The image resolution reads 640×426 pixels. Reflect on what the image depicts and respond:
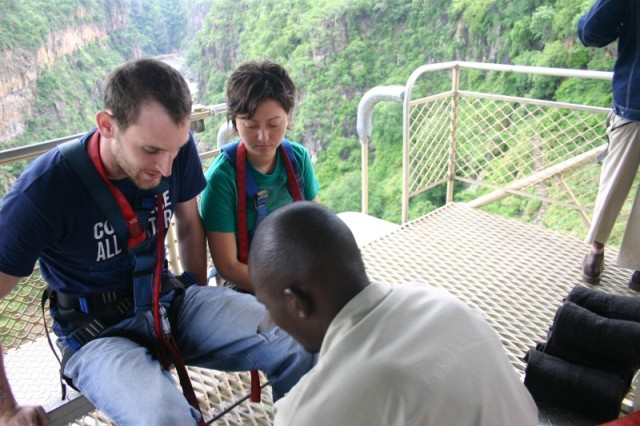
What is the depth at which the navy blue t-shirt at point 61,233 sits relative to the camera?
992 millimetres

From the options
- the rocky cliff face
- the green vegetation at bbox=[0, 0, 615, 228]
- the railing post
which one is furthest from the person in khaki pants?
the rocky cliff face

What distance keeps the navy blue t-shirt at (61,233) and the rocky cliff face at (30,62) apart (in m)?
6.40

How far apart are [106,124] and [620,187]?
1791 millimetres

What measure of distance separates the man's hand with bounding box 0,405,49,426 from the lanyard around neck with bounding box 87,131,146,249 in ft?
1.27

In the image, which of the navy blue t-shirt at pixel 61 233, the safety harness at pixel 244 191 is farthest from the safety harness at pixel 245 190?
the navy blue t-shirt at pixel 61 233

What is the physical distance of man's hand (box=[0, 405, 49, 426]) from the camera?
3.19 ft

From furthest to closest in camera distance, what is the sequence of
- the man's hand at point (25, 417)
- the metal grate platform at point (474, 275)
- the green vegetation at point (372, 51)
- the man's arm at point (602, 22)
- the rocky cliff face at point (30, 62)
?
the green vegetation at point (372, 51) → the rocky cliff face at point (30, 62) → the man's arm at point (602, 22) → the metal grate platform at point (474, 275) → the man's hand at point (25, 417)

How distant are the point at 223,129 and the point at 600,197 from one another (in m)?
1.49

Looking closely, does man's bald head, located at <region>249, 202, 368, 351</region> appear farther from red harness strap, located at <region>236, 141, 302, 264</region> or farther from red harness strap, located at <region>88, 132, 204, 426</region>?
red harness strap, located at <region>236, 141, 302, 264</region>

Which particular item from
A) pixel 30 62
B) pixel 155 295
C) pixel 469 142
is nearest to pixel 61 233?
pixel 155 295

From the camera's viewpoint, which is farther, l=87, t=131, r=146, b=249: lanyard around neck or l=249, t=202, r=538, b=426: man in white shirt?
l=87, t=131, r=146, b=249: lanyard around neck

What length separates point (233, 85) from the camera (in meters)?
1.37

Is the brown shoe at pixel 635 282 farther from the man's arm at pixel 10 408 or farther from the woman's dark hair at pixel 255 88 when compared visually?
the man's arm at pixel 10 408

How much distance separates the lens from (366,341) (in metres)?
0.60
